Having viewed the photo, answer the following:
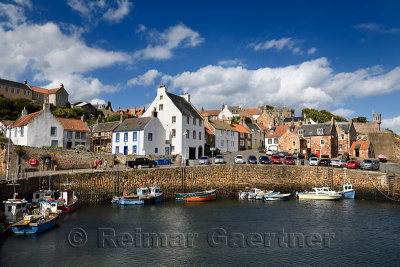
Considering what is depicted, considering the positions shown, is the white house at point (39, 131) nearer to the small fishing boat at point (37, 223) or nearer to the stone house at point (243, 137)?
the small fishing boat at point (37, 223)

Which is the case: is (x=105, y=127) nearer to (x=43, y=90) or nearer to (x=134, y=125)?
(x=134, y=125)

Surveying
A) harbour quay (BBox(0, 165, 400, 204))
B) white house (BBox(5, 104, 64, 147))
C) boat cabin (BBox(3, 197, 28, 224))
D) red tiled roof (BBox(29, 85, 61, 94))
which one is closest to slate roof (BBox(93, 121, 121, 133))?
white house (BBox(5, 104, 64, 147))

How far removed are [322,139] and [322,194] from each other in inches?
1276

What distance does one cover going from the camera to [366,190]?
44.4 metres

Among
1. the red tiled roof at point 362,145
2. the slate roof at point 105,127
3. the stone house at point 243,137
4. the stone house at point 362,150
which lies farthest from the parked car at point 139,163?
the red tiled roof at point 362,145

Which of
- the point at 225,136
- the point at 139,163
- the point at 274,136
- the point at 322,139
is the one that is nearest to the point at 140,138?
the point at 139,163

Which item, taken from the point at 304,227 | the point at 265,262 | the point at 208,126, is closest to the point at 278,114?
the point at 208,126

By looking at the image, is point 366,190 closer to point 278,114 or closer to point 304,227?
point 304,227

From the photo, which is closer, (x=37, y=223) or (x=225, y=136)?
(x=37, y=223)

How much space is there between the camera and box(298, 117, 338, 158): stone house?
72250mm

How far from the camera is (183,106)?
65.1 metres

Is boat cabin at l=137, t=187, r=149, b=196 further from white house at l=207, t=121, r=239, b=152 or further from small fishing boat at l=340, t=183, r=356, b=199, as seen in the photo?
white house at l=207, t=121, r=239, b=152

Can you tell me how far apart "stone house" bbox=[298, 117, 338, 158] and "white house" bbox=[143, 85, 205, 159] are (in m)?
29.1

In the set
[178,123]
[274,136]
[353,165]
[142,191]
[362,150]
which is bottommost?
[142,191]
